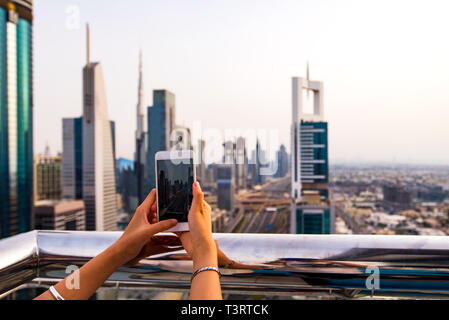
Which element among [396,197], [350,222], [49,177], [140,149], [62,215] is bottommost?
[62,215]

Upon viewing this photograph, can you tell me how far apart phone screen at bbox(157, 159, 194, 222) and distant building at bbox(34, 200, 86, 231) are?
1093cm

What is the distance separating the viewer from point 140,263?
0.58 metres

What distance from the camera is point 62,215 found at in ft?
46.7

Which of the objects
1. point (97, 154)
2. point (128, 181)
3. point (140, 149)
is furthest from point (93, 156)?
point (140, 149)

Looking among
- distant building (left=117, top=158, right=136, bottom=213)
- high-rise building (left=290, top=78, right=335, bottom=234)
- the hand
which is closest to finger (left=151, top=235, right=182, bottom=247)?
the hand

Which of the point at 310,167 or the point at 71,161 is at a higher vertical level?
the point at 71,161

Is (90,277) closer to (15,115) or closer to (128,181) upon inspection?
(128,181)

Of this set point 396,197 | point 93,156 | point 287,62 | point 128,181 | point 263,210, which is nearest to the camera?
point 128,181

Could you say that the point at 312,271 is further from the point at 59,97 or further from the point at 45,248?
the point at 59,97

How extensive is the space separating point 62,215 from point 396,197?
1356 centimetres

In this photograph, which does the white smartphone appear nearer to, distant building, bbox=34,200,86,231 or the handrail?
the handrail

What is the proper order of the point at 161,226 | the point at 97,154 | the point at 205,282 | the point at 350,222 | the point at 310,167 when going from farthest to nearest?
1. the point at 97,154
2. the point at 310,167
3. the point at 350,222
4. the point at 161,226
5. the point at 205,282

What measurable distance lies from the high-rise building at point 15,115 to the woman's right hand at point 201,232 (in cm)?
2259

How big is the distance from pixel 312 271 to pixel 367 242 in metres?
0.11
